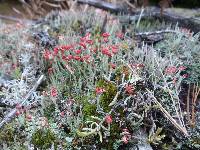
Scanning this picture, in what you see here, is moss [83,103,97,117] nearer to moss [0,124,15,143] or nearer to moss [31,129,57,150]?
moss [31,129,57,150]

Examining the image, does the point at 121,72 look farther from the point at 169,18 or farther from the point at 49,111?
the point at 169,18

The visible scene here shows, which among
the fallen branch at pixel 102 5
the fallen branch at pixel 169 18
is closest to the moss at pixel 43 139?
the fallen branch at pixel 169 18

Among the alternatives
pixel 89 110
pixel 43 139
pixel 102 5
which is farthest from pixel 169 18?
pixel 43 139

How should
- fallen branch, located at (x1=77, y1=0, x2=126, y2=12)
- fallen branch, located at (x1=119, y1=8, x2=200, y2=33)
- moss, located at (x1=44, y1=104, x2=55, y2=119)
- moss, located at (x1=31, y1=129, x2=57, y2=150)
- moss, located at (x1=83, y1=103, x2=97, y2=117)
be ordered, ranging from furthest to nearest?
fallen branch, located at (x1=77, y1=0, x2=126, y2=12)
fallen branch, located at (x1=119, y1=8, x2=200, y2=33)
moss, located at (x1=44, y1=104, x2=55, y2=119)
moss, located at (x1=83, y1=103, x2=97, y2=117)
moss, located at (x1=31, y1=129, x2=57, y2=150)

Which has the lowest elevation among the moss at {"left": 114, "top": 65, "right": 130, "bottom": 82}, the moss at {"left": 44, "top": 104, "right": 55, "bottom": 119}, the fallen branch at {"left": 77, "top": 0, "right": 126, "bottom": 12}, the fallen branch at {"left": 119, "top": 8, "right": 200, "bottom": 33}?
the moss at {"left": 44, "top": 104, "right": 55, "bottom": 119}

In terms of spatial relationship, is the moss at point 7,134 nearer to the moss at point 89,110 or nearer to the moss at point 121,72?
the moss at point 89,110

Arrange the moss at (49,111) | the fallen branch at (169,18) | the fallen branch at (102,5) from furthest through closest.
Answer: the fallen branch at (102,5) < the fallen branch at (169,18) < the moss at (49,111)

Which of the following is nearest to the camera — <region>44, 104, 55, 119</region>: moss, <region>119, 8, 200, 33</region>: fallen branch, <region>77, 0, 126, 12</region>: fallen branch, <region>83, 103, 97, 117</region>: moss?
<region>83, 103, 97, 117</region>: moss

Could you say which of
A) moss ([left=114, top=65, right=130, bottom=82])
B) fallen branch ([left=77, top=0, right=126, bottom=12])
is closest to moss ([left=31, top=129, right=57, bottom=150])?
moss ([left=114, top=65, right=130, bottom=82])

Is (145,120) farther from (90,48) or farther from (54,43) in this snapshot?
(54,43)
